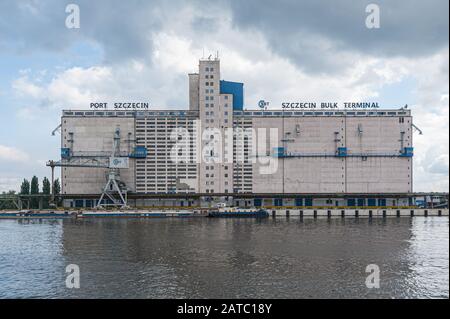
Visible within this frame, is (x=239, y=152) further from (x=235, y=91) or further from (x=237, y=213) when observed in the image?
(x=237, y=213)

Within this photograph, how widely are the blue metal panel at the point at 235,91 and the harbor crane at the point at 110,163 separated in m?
42.8

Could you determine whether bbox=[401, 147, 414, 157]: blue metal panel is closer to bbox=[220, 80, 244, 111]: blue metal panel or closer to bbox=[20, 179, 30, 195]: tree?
bbox=[220, 80, 244, 111]: blue metal panel

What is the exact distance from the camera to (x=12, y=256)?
52.8 m

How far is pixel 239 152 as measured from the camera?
154 metres

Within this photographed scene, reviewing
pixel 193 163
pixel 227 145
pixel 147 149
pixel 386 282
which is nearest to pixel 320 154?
pixel 227 145

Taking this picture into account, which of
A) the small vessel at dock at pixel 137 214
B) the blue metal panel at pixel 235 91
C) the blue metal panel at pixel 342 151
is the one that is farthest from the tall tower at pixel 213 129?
the blue metal panel at pixel 342 151

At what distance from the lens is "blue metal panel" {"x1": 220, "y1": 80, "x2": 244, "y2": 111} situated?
157 meters

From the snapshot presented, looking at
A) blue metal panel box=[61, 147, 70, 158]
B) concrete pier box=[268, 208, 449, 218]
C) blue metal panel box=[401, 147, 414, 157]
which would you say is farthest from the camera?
blue metal panel box=[401, 147, 414, 157]

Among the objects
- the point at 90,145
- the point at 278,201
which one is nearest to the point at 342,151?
the point at 278,201

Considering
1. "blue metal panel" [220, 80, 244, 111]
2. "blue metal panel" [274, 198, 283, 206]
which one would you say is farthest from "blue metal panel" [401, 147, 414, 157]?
"blue metal panel" [220, 80, 244, 111]

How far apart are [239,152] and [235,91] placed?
27076 mm

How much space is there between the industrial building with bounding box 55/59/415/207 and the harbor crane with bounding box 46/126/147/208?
1.65 feet
